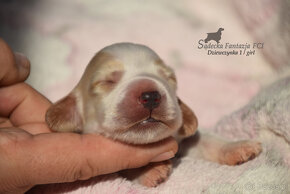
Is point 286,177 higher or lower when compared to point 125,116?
lower

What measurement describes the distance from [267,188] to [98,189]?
733 mm

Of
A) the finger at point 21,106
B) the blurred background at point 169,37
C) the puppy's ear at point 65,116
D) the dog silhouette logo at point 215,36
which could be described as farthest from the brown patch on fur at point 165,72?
the dog silhouette logo at point 215,36

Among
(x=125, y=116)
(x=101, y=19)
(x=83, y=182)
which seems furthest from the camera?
(x=101, y=19)

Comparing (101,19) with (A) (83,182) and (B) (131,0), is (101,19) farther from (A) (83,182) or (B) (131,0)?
(A) (83,182)

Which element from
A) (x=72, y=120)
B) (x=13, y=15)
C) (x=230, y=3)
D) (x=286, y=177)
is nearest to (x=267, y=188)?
(x=286, y=177)

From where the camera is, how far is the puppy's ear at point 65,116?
6.11ft

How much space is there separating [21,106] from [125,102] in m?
0.75

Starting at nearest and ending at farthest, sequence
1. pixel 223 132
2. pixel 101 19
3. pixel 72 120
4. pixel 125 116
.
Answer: pixel 125 116 → pixel 72 120 → pixel 223 132 → pixel 101 19

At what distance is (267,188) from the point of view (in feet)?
5.27

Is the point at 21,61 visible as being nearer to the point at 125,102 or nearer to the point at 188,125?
the point at 125,102

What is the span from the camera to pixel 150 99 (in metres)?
1.51

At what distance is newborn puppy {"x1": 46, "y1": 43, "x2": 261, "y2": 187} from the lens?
5.04 ft

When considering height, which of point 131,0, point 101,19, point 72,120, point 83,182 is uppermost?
point 131,0

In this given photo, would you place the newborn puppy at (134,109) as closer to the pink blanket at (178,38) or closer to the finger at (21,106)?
the finger at (21,106)
